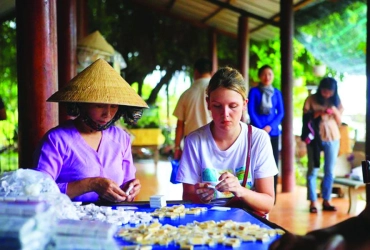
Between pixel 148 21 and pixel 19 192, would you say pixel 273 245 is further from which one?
pixel 148 21

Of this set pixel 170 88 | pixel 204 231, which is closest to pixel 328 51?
pixel 204 231

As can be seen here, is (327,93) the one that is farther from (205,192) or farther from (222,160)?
(205,192)

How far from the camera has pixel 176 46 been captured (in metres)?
15.6

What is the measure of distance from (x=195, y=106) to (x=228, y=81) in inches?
113

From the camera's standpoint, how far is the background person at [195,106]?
5168 mm

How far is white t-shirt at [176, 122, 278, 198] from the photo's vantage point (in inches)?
93.3

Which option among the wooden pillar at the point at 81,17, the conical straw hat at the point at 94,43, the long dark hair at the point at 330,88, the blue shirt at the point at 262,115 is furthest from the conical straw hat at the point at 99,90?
the wooden pillar at the point at 81,17

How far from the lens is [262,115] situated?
5789 millimetres

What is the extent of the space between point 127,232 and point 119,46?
14.1 meters

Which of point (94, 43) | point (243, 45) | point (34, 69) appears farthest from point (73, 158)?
point (243, 45)

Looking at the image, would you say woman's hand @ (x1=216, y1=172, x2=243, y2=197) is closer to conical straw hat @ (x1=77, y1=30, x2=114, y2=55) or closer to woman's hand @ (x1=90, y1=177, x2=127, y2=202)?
woman's hand @ (x1=90, y1=177, x2=127, y2=202)

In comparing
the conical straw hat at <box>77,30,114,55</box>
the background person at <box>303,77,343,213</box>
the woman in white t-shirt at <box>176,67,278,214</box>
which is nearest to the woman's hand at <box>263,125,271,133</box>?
the background person at <box>303,77,343,213</box>

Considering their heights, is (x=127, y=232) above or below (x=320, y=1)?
below

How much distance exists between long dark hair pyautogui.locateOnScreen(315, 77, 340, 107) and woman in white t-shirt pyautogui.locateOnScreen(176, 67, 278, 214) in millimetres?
3338
